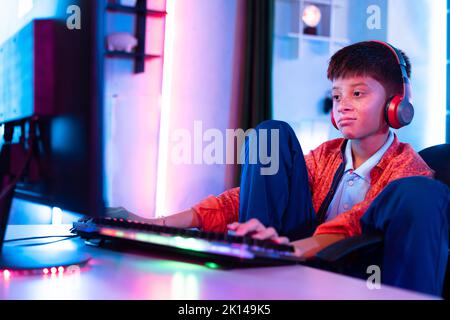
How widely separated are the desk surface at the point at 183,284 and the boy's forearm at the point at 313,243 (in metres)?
0.24

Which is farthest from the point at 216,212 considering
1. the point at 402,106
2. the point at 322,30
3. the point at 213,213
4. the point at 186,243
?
the point at 322,30

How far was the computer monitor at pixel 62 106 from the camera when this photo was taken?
67 centimetres

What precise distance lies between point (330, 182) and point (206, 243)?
2.88ft

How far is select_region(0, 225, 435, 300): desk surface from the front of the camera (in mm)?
592

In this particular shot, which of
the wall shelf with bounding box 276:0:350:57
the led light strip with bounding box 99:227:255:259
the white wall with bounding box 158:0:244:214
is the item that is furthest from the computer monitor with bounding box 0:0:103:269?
the wall shelf with bounding box 276:0:350:57

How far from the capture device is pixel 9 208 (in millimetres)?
774

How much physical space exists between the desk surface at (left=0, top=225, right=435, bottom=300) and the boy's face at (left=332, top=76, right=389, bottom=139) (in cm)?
80

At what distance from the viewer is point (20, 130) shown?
0.70 metres

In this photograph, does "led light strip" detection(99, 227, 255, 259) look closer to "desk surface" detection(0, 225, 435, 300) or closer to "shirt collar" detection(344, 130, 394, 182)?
"desk surface" detection(0, 225, 435, 300)

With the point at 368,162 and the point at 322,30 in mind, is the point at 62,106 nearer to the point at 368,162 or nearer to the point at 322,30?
the point at 368,162

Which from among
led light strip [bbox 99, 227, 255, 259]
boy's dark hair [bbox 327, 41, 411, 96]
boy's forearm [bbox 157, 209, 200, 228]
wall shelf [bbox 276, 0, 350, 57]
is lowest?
boy's forearm [bbox 157, 209, 200, 228]
